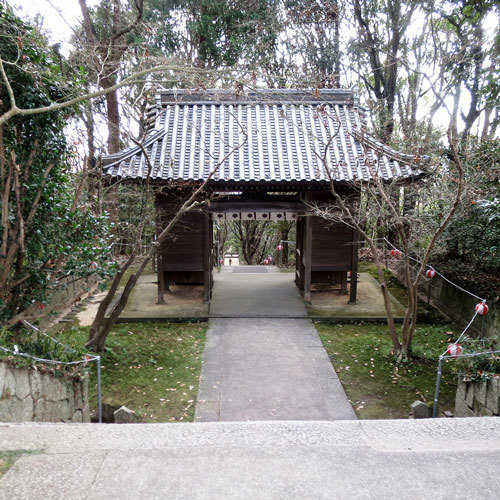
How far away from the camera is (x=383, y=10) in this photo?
14234mm

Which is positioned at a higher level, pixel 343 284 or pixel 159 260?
pixel 159 260

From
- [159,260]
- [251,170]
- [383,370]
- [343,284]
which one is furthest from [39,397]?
[343,284]

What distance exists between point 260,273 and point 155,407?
9.39 metres

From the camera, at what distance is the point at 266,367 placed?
6742 millimetres

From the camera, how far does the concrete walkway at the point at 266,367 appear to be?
5398 millimetres

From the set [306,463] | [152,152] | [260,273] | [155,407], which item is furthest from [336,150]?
[306,463]

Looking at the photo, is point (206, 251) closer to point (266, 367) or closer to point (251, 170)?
point (251, 170)

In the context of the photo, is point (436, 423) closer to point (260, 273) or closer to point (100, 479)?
point (100, 479)

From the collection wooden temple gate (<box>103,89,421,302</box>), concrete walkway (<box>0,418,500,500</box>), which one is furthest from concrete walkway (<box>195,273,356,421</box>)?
concrete walkway (<box>0,418,500,500</box>)

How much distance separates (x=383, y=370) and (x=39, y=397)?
5295 mm

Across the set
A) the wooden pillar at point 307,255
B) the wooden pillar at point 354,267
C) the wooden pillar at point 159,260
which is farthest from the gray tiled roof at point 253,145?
the wooden pillar at point 354,267

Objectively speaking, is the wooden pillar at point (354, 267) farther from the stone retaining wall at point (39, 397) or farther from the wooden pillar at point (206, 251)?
the stone retaining wall at point (39, 397)

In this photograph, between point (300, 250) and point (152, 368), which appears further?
point (300, 250)

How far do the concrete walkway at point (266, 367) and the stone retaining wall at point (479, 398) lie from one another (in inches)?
56.0
